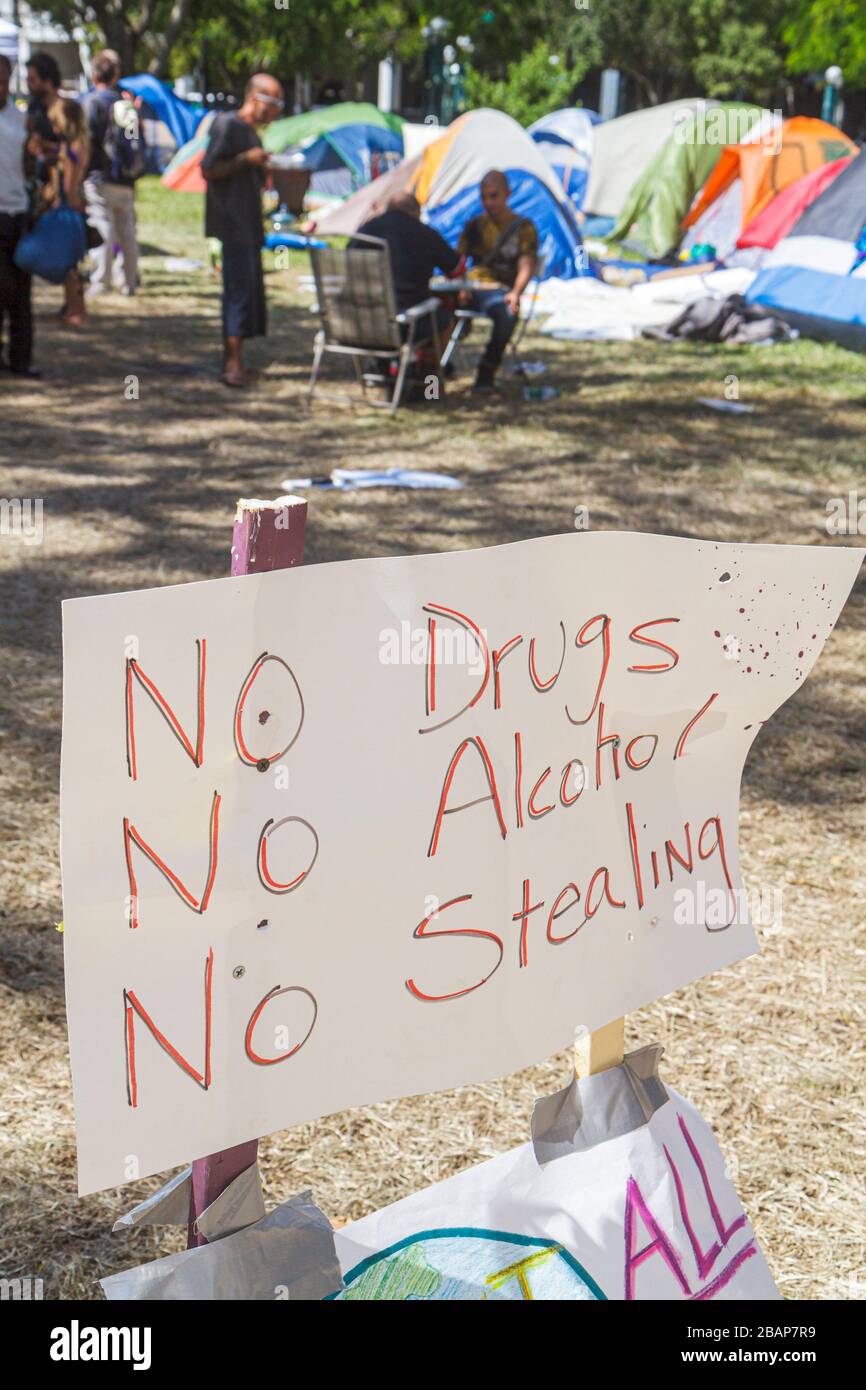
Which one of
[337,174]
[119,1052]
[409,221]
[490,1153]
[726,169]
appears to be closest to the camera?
[119,1052]

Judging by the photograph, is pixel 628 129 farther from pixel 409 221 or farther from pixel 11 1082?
pixel 11 1082

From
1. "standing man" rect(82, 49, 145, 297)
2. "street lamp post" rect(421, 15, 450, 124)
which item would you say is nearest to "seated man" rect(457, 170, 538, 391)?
"standing man" rect(82, 49, 145, 297)

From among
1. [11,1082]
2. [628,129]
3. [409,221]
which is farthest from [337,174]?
[11,1082]

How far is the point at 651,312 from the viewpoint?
39.0 feet

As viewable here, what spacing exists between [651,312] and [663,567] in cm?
1116

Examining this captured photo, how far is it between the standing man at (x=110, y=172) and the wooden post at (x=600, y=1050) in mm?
8806

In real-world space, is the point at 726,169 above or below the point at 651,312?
above

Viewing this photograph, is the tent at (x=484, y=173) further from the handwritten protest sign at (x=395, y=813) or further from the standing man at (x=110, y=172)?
the handwritten protest sign at (x=395, y=813)

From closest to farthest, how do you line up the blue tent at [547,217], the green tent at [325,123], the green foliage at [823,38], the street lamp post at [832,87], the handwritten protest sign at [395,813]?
the handwritten protest sign at [395,813] < the blue tent at [547,217] < the green tent at [325,123] < the street lamp post at [832,87] < the green foliage at [823,38]

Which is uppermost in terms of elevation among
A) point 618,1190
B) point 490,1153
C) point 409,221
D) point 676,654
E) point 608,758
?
point 409,221

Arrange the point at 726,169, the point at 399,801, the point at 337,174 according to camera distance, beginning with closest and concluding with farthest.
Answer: the point at 399,801 → the point at 726,169 → the point at 337,174

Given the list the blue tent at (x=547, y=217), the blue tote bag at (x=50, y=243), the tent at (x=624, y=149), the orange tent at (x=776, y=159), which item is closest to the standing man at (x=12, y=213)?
the blue tote bag at (x=50, y=243)

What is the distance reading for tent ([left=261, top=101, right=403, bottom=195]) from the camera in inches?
808

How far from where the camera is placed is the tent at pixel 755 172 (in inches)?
549
